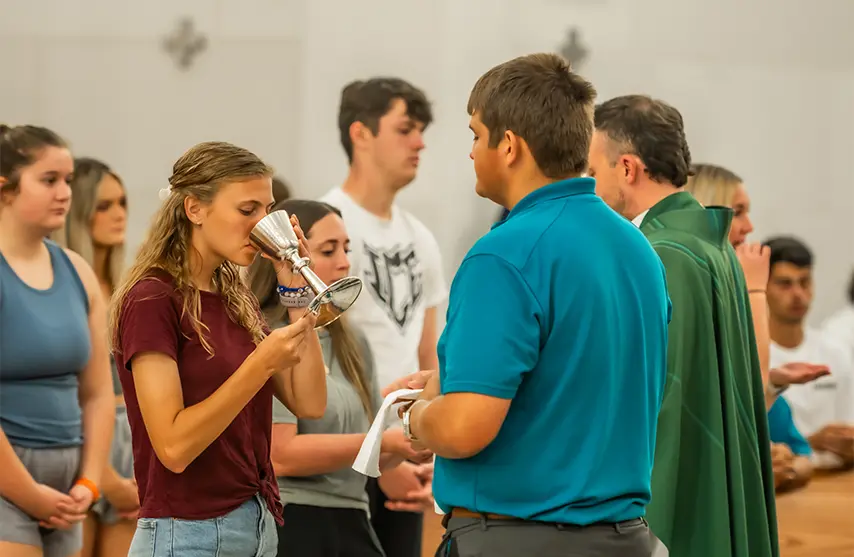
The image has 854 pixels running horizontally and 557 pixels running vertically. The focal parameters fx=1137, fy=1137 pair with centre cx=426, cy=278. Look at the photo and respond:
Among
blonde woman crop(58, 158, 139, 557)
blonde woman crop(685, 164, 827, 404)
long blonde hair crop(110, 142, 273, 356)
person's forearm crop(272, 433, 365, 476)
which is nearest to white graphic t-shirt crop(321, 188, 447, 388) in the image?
blonde woman crop(58, 158, 139, 557)

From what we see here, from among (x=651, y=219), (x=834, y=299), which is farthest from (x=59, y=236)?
(x=834, y=299)

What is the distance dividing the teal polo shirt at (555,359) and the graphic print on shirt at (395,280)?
1.98 metres

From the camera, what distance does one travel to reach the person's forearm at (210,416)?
1882 mm

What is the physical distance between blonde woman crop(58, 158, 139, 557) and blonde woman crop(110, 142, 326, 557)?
155cm

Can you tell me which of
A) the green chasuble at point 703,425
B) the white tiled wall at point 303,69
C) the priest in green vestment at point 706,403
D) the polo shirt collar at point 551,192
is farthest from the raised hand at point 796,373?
the white tiled wall at point 303,69

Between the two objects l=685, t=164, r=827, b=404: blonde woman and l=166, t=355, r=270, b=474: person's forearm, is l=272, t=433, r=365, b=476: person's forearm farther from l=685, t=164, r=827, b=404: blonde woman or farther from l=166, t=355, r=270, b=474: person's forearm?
l=685, t=164, r=827, b=404: blonde woman

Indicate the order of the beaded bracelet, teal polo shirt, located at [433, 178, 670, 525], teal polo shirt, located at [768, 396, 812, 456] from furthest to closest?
teal polo shirt, located at [768, 396, 812, 456]
the beaded bracelet
teal polo shirt, located at [433, 178, 670, 525]

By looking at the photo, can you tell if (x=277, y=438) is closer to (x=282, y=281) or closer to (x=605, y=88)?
(x=282, y=281)

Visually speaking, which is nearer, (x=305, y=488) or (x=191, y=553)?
(x=191, y=553)

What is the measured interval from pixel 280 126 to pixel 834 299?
343cm

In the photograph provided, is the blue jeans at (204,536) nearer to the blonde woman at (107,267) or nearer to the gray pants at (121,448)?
the blonde woman at (107,267)

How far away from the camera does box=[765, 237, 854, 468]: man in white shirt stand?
18.6 feet

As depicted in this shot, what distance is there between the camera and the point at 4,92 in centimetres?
567

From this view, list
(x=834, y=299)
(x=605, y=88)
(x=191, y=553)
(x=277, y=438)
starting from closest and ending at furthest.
→ 1. (x=191, y=553)
2. (x=277, y=438)
3. (x=605, y=88)
4. (x=834, y=299)
